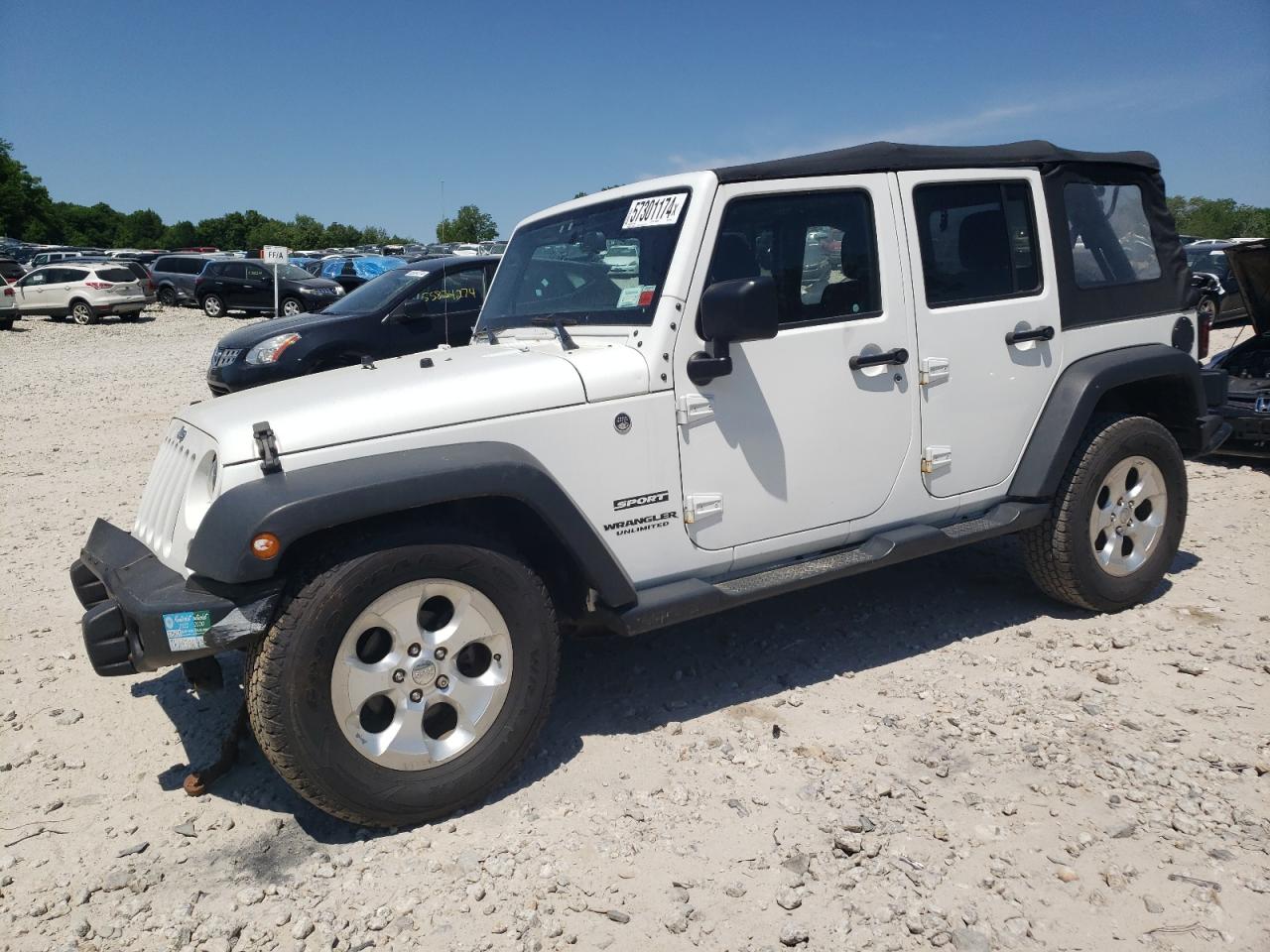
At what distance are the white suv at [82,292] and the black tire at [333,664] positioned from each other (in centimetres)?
2520

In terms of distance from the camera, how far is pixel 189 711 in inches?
148

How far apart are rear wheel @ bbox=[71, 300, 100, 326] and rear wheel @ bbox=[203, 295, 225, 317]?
2.65 meters

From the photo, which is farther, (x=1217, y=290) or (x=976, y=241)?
(x=1217, y=290)

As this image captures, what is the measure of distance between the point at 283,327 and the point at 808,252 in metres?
7.00

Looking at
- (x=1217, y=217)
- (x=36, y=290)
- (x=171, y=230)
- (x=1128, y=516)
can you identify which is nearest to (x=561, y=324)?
(x=1128, y=516)

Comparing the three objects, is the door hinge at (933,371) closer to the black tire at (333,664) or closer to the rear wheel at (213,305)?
the black tire at (333,664)

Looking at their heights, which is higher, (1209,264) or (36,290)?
(36,290)

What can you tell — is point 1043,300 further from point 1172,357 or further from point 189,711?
point 189,711

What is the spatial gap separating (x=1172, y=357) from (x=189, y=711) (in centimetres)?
460

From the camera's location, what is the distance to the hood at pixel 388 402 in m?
2.78

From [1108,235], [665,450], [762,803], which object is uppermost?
[1108,235]

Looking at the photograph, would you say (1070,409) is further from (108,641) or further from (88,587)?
(88,587)

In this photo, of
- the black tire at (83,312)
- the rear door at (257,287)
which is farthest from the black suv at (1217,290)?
the black tire at (83,312)

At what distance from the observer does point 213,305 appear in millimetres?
25047
